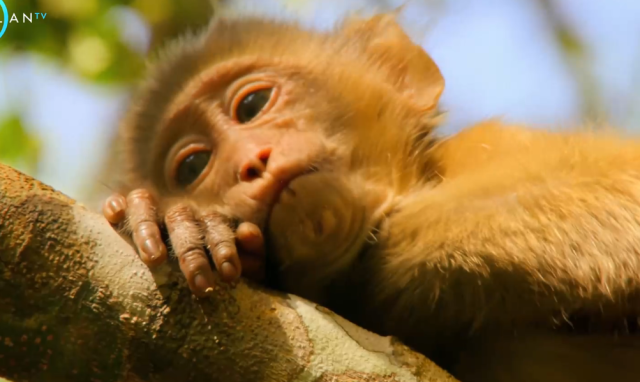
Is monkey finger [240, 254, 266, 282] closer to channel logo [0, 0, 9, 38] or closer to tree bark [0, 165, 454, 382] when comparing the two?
tree bark [0, 165, 454, 382]

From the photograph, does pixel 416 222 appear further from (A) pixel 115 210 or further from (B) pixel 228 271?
(A) pixel 115 210

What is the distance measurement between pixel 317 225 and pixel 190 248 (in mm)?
417

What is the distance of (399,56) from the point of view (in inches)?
106

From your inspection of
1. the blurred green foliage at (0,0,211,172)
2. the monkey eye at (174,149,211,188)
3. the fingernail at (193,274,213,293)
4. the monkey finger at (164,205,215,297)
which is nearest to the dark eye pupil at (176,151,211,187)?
the monkey eye at (174,149,211,188)

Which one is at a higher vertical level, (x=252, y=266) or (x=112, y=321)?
(x=112, y=321)

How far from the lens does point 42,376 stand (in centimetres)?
128

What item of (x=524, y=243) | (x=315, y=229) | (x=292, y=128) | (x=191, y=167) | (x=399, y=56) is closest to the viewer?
(x=524, y=243)

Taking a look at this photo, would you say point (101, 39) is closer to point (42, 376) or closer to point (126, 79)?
point (126, 79)

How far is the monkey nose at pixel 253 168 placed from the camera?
71.8 inches

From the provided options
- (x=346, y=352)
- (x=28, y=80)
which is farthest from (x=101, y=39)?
(x=346, y=352)

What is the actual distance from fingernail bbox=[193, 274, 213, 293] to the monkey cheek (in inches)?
14.9

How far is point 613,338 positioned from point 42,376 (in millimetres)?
1341

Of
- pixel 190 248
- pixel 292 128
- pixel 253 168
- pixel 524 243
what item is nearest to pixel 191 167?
pixel 292 128

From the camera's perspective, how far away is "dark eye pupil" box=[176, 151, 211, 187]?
2234mm
